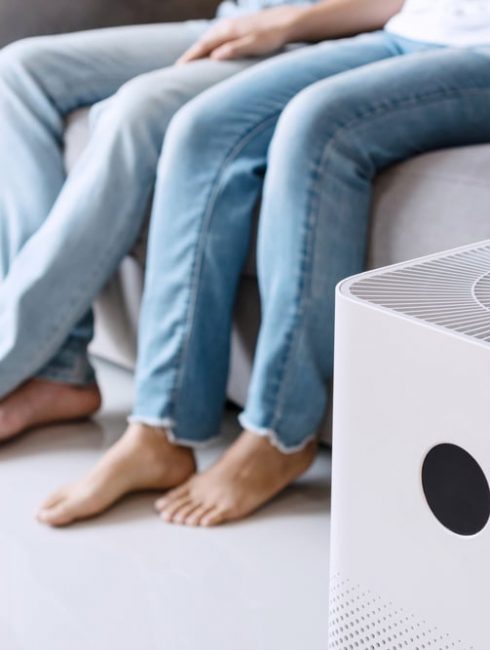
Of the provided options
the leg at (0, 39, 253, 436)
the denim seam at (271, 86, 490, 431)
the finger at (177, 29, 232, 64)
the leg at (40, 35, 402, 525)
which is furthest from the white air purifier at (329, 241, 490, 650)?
the finger at (177, 29, 232, 64)

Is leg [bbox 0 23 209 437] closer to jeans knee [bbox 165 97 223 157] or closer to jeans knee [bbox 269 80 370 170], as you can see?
jeans knee [bbox 165 97 223 157]

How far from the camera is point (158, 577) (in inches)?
41.9

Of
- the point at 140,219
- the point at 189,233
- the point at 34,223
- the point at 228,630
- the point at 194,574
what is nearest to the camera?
the point at 228,630

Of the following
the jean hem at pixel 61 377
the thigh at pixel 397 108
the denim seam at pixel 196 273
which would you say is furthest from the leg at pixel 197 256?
the jean hem at pixel 61 377

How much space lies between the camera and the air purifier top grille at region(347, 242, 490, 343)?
0.65m

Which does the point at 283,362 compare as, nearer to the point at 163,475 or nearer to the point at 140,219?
the point at 163,475

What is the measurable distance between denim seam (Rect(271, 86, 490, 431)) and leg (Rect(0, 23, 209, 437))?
0.36 meters

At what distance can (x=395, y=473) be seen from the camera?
677 mm

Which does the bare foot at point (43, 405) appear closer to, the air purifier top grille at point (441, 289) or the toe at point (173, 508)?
the toe at point (173, 508)

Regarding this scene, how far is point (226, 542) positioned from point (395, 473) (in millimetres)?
485

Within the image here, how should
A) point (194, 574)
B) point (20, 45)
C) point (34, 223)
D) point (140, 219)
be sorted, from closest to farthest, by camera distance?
point (194, 574), point (140, 219), point (34, 223), point (20, 45)

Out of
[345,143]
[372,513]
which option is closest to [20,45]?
[345,143]

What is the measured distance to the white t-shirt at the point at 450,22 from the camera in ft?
3.95

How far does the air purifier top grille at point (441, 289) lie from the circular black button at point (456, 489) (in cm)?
8
